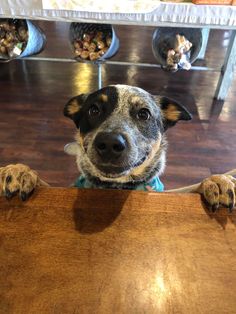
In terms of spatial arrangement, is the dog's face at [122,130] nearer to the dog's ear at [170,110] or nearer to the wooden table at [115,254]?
the dog's ear at [170,110]

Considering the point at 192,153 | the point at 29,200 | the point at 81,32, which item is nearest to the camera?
the point at 29,200

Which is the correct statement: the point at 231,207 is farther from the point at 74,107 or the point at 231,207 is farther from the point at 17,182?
the point at 74,107

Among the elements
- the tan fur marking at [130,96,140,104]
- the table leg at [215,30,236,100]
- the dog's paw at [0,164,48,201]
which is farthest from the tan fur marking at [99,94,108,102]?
the table leg at [215,30,236,100]

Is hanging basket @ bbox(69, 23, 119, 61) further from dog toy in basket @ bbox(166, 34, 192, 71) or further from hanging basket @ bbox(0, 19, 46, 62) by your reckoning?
dog toy in basket @ bbox(166, 34, 192, 71)

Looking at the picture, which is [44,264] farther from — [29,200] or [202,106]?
[202,106]

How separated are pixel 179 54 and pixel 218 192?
225 cm

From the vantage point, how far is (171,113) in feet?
4.62

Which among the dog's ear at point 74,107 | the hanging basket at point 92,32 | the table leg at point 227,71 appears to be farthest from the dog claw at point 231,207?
the table leg at point 227,71

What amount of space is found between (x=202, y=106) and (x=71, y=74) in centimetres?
176

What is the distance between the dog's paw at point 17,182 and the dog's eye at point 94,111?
409 mm

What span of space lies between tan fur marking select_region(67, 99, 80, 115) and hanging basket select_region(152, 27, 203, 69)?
1775 millimetres

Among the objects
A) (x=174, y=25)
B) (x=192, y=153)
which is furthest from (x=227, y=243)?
(x=174, y=25)

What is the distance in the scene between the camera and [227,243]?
2.25 feet

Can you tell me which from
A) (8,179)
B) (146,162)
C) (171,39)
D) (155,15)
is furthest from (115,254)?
(171,39)
